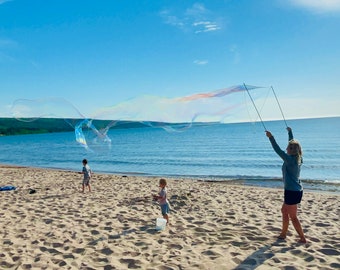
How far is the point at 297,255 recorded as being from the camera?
5.57 meters

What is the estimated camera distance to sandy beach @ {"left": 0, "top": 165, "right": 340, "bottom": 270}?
18.0ft

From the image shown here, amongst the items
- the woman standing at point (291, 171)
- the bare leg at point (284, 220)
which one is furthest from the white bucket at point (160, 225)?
the woman standing at point (291, 171)

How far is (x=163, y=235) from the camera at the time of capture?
6.96m

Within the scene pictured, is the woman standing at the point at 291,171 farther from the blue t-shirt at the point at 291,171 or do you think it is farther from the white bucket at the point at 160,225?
the white bucket at the point at 160,225

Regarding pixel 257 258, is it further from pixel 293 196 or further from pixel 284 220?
pixel 293 196

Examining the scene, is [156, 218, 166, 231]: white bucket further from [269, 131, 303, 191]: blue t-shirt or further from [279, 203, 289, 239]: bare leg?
[269, 131, 303, 191]: blue t-shirt

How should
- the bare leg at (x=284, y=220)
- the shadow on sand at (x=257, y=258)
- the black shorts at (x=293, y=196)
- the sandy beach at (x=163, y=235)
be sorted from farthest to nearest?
the bare leg at (x=284, y=220) < the black shorts at (x=293, y=196) < the sandy beach at (x=163, y=235) < the shadow on sand at (x=257, y=258)

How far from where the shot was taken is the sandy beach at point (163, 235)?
18.0ft

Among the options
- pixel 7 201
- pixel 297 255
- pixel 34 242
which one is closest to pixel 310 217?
pixel 297 255

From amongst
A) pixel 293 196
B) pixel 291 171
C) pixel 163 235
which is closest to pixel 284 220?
pixel 293 196

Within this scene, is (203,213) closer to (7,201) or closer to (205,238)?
(205,238)

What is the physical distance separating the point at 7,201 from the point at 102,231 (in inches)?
214

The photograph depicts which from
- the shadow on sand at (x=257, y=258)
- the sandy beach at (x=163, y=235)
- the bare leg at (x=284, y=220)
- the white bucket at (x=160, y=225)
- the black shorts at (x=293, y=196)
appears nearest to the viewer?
the shadow on sand at (x=257, y=258)

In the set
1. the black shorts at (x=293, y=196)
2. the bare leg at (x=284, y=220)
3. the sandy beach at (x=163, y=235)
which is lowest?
the sandy beach at (x=163, y=235)
